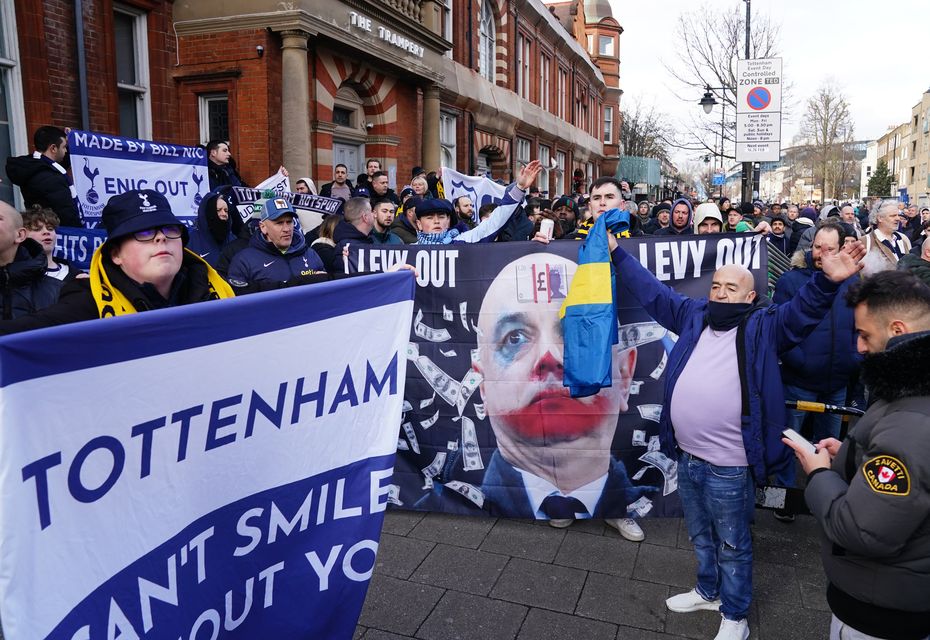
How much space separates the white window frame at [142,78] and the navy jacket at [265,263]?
7.46 metres

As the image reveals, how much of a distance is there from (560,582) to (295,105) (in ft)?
32.8

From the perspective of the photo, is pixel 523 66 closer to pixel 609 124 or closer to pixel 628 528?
pixel 609 124

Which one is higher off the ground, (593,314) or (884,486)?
(593,314)

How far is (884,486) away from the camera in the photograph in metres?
1.87

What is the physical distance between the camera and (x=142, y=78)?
10.9 metres

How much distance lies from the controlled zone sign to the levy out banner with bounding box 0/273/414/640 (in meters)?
11.1

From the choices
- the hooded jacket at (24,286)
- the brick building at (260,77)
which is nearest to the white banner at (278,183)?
the brick building at (260,77)

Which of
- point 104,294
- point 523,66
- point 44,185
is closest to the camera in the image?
point 104,294

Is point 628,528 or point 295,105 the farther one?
point 295,105

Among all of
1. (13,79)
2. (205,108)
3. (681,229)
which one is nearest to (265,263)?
(681,229)

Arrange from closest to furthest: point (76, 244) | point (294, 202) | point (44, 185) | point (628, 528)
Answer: point (628, 528) < point (76, 244) < point (44, 185) < point (294, 202)

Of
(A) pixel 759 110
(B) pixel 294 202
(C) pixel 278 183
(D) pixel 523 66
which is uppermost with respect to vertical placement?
(D) pixel 523 66

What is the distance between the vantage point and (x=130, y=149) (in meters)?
7.16

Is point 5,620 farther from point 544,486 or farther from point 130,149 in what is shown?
point 130,149
